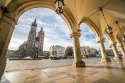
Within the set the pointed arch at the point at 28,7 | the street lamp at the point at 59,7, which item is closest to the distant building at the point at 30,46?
the pointed arch at the point at 28,7

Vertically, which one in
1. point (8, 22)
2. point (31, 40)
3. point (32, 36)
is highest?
point (32, 36)

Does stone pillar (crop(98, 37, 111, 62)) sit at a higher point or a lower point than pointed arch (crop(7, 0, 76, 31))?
lower

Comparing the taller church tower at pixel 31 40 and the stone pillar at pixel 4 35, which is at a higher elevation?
the taller church tower at pixel 31 40

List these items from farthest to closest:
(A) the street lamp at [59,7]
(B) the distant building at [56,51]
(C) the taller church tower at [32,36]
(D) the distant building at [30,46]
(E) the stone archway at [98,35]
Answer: (B) the distant building at [56,51], (C) the taller church tower at [32,36], (D) the distant building at [30,46], (E) the stone archway at [98,35], (A) the street lamp at [59,7]

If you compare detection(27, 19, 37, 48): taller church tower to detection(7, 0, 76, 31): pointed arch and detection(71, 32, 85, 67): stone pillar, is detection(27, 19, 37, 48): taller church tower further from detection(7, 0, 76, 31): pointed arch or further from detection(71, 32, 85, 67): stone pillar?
detection(71, 32, 85, 67): stone pillar

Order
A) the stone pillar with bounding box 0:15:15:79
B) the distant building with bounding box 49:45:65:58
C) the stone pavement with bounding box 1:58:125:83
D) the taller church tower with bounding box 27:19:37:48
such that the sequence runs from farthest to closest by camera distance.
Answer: the distant building with bounding box 49:45:65:58, the taller church tower with bounding box 27:19:37:48, the stone pillar with bounding box 0:15:15:79, the stone pavement with bounding box 1:58:125:83

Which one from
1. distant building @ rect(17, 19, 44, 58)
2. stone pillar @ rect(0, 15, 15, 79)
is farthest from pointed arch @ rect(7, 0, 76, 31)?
distant building @ rect(17, 19, 44, 58)

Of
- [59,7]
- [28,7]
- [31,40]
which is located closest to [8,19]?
[28,7]

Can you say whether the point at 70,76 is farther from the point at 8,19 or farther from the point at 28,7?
the point at 28,7

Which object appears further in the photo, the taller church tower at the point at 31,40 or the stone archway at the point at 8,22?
the taller church tower at the point at 31,40

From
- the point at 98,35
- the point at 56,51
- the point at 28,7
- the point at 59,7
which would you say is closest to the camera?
the point at 59,7

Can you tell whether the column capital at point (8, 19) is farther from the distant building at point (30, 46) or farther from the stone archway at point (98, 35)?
the distant building at point (30, 46)

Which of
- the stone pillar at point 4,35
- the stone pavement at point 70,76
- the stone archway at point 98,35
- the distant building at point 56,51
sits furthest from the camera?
the distant building at point 56,51

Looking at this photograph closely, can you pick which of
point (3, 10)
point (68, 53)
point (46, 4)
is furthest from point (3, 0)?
point (68, 53)
